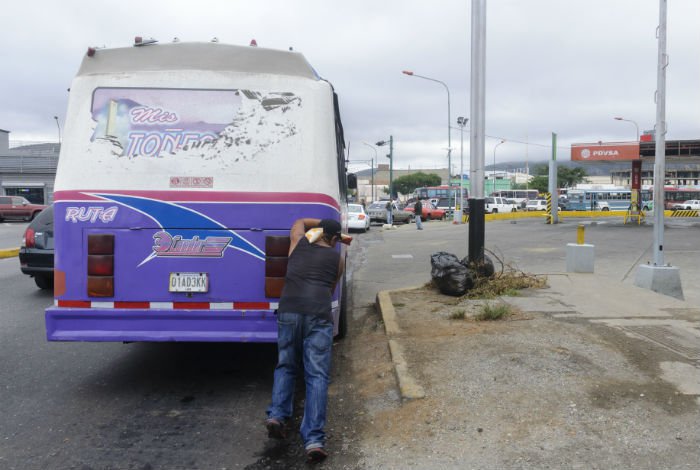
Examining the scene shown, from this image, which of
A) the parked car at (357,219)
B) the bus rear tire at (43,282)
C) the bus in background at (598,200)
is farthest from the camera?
the bus in background at (598,200)

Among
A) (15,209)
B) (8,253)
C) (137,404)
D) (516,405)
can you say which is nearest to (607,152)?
(8,253)

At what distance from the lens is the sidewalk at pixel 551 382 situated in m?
4.03

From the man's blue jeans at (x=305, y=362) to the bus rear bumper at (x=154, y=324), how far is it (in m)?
0.84

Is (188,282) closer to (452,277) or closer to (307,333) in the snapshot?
(307,333)

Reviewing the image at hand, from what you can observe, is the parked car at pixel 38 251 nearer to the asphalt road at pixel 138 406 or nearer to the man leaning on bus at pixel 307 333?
the asphalt road at pixel 138 406

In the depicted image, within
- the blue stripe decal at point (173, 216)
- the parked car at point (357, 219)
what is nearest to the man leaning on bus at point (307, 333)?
the blue stripe decal at point (173, 216)

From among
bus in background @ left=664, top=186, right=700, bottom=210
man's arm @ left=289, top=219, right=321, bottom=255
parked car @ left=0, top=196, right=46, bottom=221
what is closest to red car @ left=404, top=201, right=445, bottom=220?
parked car @ left=0, top=196, right=46, bottom=221

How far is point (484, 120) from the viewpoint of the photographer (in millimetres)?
9883

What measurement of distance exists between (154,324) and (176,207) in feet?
3.24

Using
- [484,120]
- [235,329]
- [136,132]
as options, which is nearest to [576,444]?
[235,329]

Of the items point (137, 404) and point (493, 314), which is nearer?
point (137, 404)

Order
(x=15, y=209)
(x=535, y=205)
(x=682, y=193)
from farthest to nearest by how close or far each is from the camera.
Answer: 1. (x=682, y=193)
2. (x=535, y=205)
3. (x=15, y=209)

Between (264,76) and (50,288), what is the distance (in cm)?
750

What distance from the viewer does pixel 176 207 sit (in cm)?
507
